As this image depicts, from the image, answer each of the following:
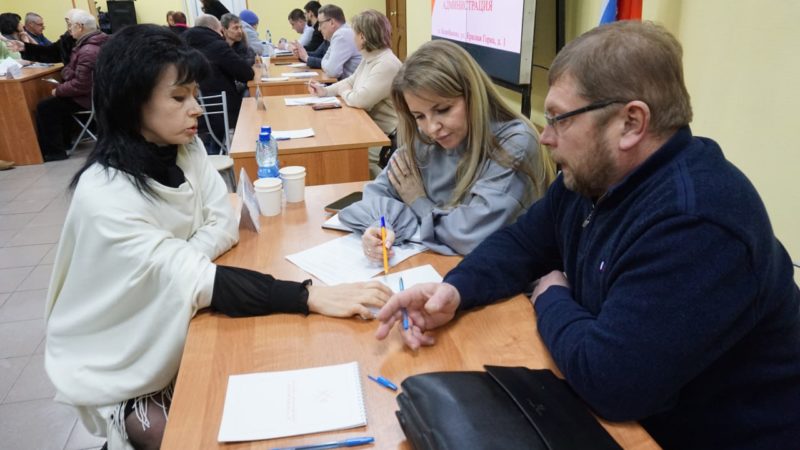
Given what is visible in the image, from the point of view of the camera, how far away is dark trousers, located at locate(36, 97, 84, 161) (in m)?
5.38

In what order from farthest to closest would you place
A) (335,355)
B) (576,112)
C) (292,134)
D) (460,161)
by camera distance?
(292,134), (460,161), (335,355), (576,112)

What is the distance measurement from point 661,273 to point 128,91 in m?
1.18

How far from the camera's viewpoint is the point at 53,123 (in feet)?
17.9

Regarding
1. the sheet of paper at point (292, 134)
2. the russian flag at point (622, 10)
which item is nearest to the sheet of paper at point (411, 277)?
the russian flag at point (622, 10)

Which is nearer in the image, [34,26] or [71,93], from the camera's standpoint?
[71,93]

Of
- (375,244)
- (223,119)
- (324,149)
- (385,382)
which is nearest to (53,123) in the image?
(223,119)

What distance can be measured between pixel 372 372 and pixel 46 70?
252 inches

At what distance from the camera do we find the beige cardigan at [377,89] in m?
3.62

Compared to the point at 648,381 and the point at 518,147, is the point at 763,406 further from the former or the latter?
the point at 518,147

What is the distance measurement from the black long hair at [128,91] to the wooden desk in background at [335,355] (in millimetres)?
415

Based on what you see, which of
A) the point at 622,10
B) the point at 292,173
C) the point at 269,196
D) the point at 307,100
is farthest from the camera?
the point at 307,100

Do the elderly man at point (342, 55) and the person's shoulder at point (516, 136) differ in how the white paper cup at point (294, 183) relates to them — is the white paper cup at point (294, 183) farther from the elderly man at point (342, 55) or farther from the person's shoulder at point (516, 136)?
the elderly man at point (342, 55)

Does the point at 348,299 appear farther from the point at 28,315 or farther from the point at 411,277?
the point at 28,315

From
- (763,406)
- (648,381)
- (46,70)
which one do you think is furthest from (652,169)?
(46,70)
